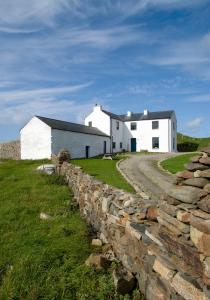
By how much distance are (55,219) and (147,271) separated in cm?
572

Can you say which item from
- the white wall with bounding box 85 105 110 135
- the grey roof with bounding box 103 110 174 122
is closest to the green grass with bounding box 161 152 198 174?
the white wall with bounding box 85 105 110 135

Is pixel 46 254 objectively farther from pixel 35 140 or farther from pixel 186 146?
pixel 186 146

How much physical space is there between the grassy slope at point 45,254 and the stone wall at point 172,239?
97cm

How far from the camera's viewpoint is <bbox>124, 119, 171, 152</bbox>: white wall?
57281 millimetres

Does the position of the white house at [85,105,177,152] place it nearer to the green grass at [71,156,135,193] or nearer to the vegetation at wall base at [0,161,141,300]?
the green grass at [71,156,135,193]

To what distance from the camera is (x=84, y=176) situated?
13.7m

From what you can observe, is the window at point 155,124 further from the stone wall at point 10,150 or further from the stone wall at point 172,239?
the stone wall at point 172,239

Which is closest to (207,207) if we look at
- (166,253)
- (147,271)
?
(166,253)

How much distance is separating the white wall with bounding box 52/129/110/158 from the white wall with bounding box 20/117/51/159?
93 centimetres

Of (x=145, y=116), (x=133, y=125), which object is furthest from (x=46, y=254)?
(x=145, y=116)

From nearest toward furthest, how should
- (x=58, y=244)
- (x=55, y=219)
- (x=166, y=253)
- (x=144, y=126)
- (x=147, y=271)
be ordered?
1. (x=166, y=253)
2. (x=147, y=271)
3. (x=58, y=244)
4. (x=55, y=219)
5. (x=144, y=126)

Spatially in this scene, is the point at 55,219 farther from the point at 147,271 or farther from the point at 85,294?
the point at 147,271

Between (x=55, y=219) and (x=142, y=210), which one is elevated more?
(x=142, y=210)

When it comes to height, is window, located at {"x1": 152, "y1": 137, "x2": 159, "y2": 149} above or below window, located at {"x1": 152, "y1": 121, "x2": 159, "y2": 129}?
below
